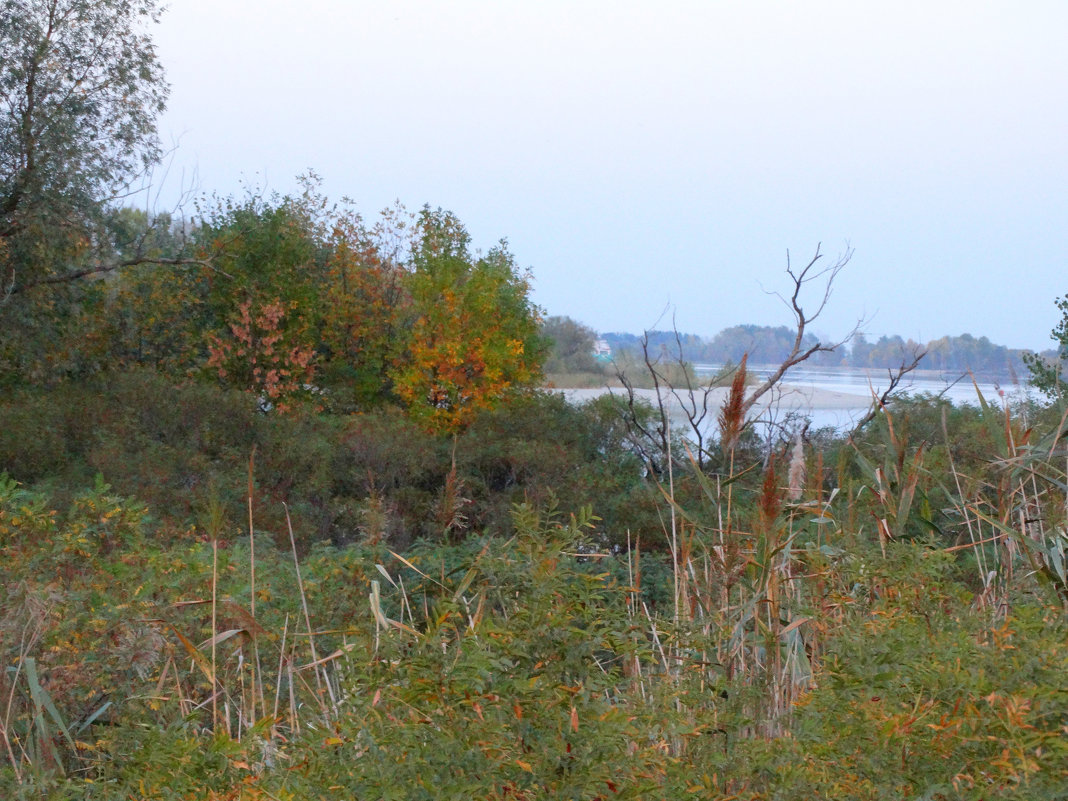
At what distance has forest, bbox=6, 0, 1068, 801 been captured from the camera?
4.71 ft

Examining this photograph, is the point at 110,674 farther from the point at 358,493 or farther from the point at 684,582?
the point at 358,493

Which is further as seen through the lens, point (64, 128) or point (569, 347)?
point (569, 347)

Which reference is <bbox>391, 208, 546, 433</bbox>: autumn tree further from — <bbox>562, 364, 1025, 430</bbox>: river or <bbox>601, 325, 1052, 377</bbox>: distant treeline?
<bbox>601, 325, 1052, 377</bbox>: distant treeline

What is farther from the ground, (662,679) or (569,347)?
(569,347)

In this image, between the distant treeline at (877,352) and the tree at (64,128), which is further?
the tree at (64,128)

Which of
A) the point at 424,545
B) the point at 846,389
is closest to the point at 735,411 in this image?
the point at 424,545

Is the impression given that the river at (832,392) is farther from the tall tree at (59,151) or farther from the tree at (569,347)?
the tall tree at (59,151)

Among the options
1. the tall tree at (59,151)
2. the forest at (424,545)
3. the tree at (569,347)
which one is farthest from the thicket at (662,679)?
the tree at (569,347)

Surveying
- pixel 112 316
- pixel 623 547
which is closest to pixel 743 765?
pixel 623 547

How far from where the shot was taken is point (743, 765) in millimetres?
1627

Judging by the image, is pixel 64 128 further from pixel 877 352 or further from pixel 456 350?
pixel 877 352

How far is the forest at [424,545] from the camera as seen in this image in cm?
144

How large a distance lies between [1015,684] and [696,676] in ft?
2.33

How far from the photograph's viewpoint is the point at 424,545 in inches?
243
